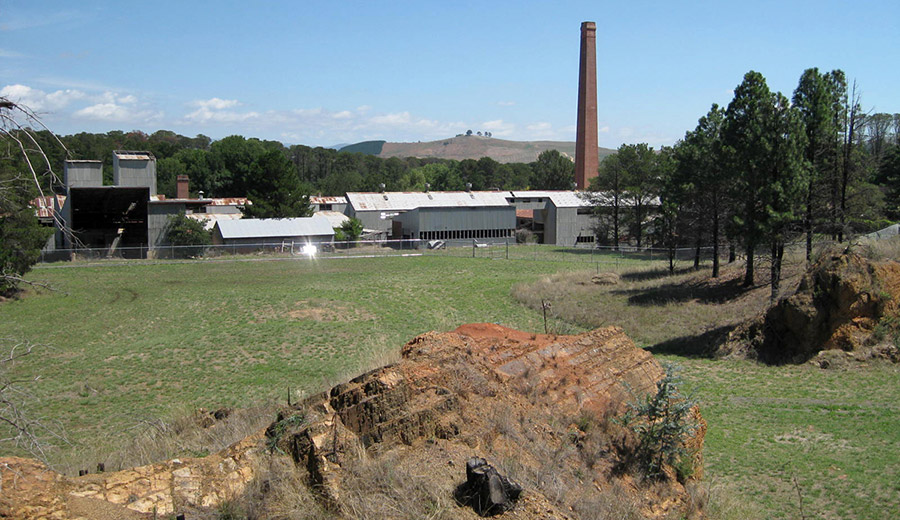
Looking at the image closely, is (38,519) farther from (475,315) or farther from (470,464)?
(475,315)

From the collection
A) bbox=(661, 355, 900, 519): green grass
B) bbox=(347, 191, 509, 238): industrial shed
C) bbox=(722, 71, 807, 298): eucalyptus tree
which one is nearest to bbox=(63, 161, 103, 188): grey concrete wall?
bbox=(347, 191, 509, 238): industrial shed

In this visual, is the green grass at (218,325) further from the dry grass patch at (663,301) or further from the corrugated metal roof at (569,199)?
the corrugated metal roof at (569,199)

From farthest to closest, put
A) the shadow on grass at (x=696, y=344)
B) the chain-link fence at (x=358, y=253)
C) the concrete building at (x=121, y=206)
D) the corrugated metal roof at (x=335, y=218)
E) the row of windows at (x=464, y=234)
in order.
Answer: the corrugated metal roof at (x=335, y=218)
the row of windows at (x=464, y=234)
the concrete building at (x=121, y=206)
the chain-link fence at (x=358, y=253)
the shadow on grass at (x=696, y=344)

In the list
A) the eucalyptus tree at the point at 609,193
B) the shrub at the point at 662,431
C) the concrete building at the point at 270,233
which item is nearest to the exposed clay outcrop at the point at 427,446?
the shrub at the point at 662,431

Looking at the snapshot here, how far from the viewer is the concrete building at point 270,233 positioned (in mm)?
58125

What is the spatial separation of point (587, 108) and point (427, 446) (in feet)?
288

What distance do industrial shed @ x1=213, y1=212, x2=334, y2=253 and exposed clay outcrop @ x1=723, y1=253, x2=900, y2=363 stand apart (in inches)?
1695

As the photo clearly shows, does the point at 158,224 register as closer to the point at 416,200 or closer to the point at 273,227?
the point at 273,227

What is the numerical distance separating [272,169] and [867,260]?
197ft

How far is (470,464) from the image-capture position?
711 centimetres

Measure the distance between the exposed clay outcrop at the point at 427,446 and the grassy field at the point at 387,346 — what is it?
2175 millimetres

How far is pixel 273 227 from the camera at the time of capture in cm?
6078

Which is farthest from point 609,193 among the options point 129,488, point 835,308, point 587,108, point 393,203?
point 129,488

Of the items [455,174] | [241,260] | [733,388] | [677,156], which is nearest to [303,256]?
[241,260]
